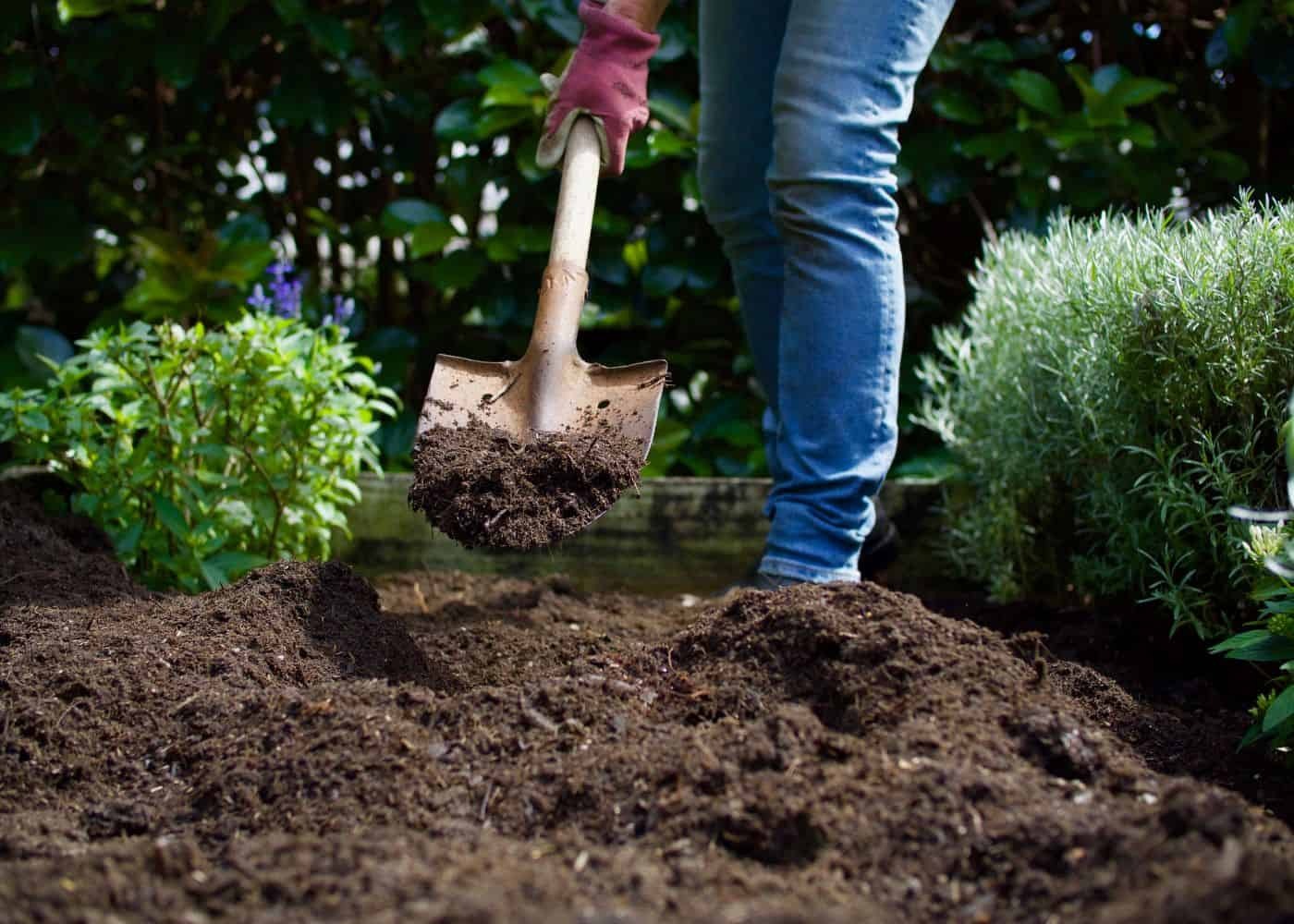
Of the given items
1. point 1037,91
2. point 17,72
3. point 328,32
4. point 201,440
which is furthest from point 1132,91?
A: point 17,72

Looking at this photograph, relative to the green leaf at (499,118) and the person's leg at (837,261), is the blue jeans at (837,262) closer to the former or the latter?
the person's leg at (837,261)

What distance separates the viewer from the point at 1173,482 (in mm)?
2117

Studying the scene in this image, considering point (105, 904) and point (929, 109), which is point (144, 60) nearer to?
point (929, 109)

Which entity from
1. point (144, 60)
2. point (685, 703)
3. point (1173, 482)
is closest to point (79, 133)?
point (144, 60)

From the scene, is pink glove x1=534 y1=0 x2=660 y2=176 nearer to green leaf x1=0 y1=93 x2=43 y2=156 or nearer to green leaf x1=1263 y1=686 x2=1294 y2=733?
green leaf x1=1263 y1=686 x2=1294 y2=733

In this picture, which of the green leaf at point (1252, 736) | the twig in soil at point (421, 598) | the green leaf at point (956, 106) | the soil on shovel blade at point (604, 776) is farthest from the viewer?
the green leaf at point (956, 106)

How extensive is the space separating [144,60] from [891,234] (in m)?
2.50

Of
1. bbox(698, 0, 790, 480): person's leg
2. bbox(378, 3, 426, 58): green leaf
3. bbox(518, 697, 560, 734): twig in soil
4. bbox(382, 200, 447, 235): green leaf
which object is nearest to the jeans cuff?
bbox(698, 0, 790, 480): person's leg

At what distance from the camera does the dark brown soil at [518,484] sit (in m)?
1.98

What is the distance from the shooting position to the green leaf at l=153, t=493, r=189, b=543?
8.00 ft

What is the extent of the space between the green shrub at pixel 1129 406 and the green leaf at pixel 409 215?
1599 mm

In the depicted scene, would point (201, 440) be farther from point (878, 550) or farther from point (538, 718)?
point (878, 550)

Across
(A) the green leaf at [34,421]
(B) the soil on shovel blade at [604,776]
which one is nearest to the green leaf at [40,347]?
(A) the green leaf at [34,421]

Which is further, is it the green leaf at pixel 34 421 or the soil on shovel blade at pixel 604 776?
the green leaf at pixel 34 421
